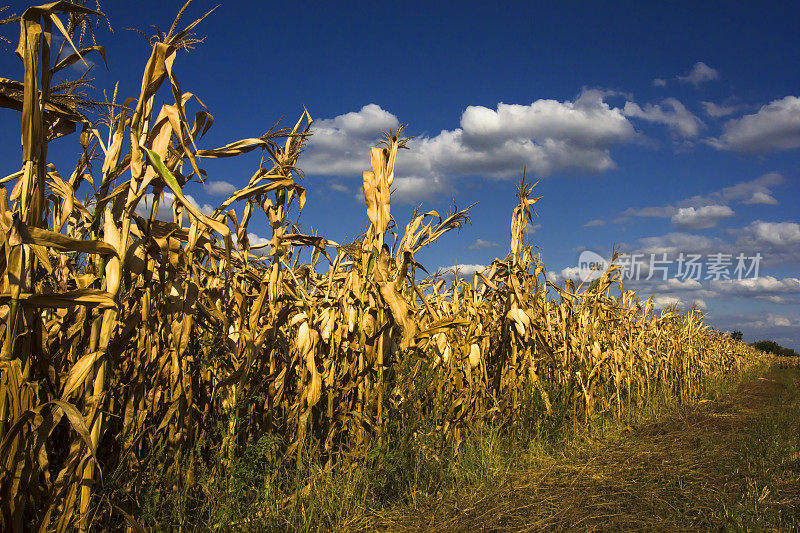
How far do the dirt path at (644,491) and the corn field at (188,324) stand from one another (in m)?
0.66

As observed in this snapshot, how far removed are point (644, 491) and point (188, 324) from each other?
344 centimetres

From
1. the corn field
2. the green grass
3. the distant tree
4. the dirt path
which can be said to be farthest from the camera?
the distant tree

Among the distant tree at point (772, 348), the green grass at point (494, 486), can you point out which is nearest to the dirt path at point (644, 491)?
the green grass at point (494, 486)

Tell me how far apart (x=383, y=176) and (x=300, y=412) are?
1.63 m

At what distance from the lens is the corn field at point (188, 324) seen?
1743mm

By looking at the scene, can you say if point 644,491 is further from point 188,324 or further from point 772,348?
point 772,348

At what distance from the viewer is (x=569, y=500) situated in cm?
336

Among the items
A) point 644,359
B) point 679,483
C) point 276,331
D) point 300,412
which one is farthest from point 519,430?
point 644,359

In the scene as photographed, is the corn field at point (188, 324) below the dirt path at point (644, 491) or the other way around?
the other way around

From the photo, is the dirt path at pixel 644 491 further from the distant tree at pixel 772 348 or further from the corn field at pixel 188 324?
the distant tree at pixel 772 348

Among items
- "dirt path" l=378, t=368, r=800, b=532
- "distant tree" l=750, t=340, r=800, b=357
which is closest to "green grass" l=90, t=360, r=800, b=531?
"dirt path" l=378, t=368, r=800, b=532

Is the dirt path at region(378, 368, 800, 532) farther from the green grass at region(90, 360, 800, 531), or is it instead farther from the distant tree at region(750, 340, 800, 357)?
the distant tree at region(750, 340, 800, 357)

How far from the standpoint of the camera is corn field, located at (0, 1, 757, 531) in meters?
1.74

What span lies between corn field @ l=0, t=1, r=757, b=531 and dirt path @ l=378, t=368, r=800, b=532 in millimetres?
657
